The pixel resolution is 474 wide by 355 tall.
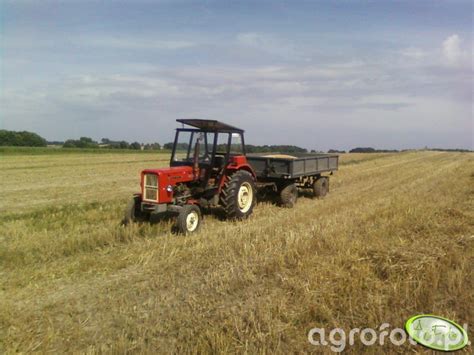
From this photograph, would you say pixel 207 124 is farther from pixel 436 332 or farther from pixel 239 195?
pixel 436 332

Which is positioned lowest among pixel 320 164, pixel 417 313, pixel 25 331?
pixel 25 331

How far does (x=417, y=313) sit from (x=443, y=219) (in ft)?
13.3

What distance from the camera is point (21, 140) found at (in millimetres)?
69312

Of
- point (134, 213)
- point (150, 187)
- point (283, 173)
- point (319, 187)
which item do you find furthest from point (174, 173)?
point (319, 187)

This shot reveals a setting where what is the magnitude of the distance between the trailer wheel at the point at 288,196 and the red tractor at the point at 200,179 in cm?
139

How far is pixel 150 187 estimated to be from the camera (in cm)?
770

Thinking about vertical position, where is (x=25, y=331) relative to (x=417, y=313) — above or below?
below

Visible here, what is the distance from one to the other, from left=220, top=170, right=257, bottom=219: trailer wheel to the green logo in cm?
539

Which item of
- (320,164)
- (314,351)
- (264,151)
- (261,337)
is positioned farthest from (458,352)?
(264,151)

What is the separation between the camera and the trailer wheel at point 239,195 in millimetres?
8641

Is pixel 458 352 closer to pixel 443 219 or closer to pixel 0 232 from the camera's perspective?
pixel 443 219

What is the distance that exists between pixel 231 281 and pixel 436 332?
2.13m

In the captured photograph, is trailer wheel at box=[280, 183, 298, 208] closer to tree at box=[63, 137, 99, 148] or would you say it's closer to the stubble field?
the stubble field

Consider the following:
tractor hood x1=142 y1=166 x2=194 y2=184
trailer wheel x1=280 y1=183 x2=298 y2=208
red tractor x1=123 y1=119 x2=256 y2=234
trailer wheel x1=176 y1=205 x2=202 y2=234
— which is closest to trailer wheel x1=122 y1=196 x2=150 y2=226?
red tractor x1=123 y1=119 x2=256 y2=234
